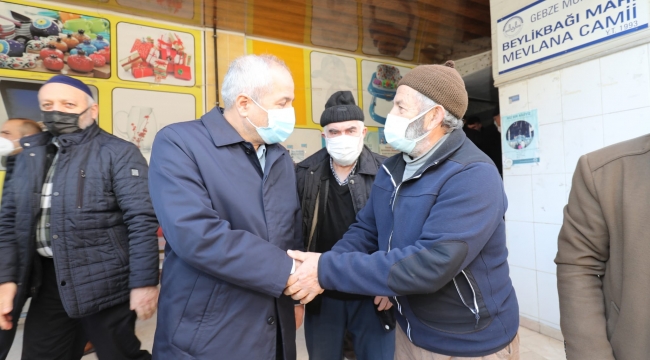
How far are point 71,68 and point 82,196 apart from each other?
2.29 meters

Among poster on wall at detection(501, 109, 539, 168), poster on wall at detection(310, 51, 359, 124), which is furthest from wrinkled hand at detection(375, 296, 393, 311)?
poster on wall at detection(310, 51, 359, 124)

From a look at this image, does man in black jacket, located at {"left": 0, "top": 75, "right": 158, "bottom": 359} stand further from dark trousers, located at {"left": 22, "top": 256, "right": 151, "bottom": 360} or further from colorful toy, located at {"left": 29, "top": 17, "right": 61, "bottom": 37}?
colorful toy, located at {"left": 29, "top": 17, "right": 61, "bottom": 37}

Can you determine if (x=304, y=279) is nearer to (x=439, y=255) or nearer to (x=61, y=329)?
(x=439, y=255)

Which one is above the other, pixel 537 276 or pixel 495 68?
pixel 495 68

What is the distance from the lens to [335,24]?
398 cm

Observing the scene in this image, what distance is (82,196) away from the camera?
5.10 feet

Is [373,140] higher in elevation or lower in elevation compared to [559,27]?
lower

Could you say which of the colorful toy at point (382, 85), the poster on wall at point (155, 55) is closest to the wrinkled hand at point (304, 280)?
the poster on wall at point (155, 55)

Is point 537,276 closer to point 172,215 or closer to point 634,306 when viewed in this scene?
point 634,306

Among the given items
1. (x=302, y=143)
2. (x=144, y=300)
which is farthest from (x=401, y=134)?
(x=302, y=143)

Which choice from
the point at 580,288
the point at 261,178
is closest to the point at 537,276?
the point at 580,288

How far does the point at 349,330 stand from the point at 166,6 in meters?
3.40

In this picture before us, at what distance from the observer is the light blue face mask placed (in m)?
1.29

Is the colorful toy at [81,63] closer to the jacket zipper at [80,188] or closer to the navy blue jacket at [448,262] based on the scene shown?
the jacket zipper at [80,188]
